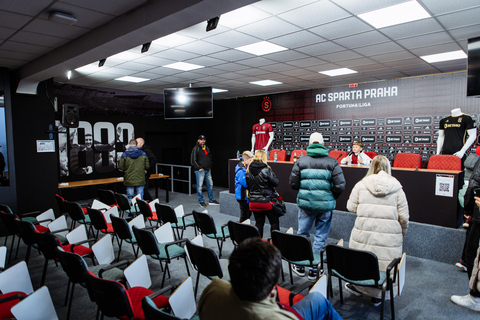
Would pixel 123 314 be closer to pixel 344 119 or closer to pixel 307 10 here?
pixel 307 10

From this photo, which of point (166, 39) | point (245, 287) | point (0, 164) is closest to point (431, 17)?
point (166, 39)

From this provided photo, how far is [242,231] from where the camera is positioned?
3.40 m

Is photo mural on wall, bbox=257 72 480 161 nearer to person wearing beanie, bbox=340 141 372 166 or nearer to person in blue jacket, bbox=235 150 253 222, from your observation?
person wearing beanie, bbox=340 141 372 166

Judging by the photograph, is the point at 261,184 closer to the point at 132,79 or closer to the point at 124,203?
the point at 124,203

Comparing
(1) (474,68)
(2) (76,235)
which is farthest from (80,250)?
(1) (474,68)

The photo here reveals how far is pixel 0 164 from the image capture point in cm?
557

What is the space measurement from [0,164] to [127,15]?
4.16m

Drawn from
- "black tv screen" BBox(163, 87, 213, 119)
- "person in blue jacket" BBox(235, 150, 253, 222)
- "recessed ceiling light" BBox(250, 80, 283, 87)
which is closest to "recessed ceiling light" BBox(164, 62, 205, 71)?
"black tv screen" BBox(163, 87, 213, 119)

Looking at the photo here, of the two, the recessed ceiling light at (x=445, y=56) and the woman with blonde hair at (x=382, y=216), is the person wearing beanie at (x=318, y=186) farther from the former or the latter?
the recessed ceiling light at (x=445, y=56)

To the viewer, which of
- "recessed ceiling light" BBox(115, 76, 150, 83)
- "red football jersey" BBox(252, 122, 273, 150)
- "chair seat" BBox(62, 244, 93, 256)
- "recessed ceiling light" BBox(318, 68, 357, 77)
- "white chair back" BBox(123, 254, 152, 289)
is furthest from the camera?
"red football jersey" BBox(252, 122, 273, 150)

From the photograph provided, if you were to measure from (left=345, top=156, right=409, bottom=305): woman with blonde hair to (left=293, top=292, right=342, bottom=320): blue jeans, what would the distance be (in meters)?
1.25

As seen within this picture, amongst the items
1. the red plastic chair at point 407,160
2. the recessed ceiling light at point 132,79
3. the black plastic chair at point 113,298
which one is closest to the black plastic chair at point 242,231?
the black plastic chair at point 113,298

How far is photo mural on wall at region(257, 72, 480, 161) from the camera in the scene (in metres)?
6.55

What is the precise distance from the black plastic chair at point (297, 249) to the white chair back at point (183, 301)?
109 centimetres
